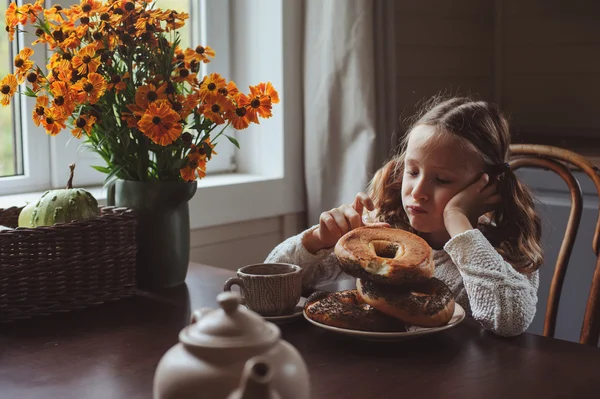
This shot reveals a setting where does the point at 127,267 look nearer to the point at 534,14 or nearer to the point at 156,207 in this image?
the point at 156,207

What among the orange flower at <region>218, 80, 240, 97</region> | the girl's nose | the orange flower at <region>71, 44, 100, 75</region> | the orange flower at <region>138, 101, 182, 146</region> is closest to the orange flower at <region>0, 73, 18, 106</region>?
the orange flower at <region>71, 44, 100, 75</region>

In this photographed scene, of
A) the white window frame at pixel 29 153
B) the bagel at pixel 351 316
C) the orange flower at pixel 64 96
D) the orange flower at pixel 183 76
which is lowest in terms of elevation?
the bagel at pixel 351 316

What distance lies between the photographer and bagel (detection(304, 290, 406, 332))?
112 cm

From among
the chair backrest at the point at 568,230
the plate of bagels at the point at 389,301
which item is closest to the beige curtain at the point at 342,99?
the chair backrest at the point at 568,230

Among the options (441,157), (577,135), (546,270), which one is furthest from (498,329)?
(577,135)

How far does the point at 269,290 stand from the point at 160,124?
1.05ft

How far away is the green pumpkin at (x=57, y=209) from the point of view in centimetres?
132

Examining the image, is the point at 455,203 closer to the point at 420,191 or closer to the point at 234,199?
the point at 420,191

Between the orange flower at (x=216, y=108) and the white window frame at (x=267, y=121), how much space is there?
2.55 ft

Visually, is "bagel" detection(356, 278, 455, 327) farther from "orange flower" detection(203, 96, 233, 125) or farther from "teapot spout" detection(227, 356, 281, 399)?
"teapot spout" detection(227, 356, 281, 399)

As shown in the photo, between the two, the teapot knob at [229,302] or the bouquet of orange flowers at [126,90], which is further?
the bouquet of orange flowers at [126,90]

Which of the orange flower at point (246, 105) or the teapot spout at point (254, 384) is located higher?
the orange flower at point (246, 105)

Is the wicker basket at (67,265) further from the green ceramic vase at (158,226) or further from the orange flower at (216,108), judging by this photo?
the orange flower at (216,108)

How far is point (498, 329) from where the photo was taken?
1.20 meters
